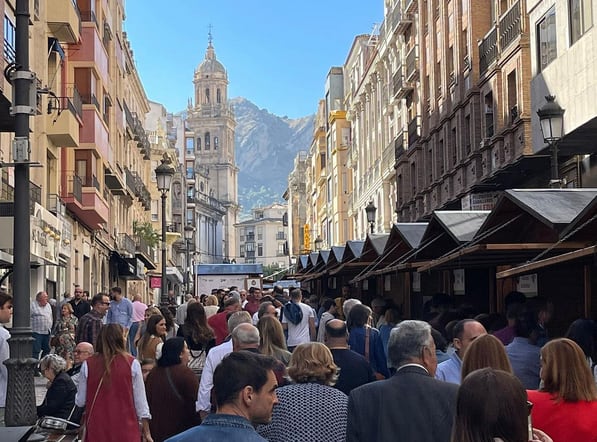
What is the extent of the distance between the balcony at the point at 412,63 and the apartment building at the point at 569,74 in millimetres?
16981

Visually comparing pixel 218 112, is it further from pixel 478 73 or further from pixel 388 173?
pixel 478 73

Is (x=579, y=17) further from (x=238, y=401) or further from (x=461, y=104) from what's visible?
(x=238, y=401)

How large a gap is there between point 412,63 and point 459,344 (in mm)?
38011

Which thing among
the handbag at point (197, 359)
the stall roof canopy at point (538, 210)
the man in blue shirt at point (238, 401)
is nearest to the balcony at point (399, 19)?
the stall roof canopy at point (538, 210)

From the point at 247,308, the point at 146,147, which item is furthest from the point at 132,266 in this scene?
the point at 247,308

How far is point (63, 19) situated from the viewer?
28594 millimetres

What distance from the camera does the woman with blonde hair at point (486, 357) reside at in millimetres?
6176

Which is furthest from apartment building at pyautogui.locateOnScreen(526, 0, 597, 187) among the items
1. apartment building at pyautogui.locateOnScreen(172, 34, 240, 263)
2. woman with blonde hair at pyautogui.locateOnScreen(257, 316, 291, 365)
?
apartment building at pyautogui.locateOnScreen(172, 34, 240, 263)

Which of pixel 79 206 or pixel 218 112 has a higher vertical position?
pixel 218 112

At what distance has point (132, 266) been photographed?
51844 millimetres

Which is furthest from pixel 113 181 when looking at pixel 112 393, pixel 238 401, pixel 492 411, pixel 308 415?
pixel 492 411

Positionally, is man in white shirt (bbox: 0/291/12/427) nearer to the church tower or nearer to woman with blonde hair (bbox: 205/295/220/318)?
woman with blonde hair (bbox: 205/295/220/318)

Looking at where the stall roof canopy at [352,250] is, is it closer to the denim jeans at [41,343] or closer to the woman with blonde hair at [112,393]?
the denim jeans at [41,343]

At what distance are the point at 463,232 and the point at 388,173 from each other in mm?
36487
